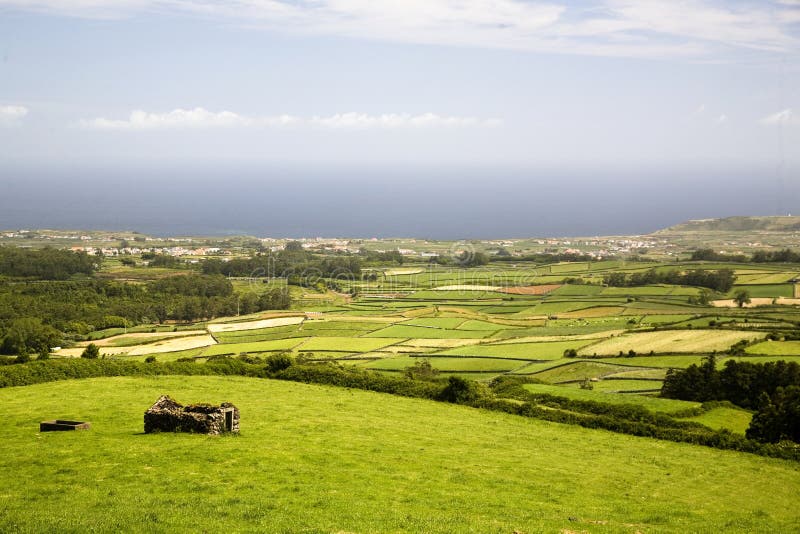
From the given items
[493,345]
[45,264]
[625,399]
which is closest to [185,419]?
[625,399]

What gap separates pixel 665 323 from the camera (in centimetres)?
6562

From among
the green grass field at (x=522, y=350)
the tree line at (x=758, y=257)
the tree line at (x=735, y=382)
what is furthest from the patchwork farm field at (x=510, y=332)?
the tree line at (x=758, y=257)

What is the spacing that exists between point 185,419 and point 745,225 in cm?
17788

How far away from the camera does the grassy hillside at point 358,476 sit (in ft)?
49.3

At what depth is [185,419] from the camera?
72.5 feet

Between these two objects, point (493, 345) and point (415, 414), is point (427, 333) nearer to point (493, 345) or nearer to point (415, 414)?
point (493, 345)

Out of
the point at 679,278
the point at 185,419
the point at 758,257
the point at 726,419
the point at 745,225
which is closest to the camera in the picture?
the point at 185,419

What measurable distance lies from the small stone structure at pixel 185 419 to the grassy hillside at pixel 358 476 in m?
0.62

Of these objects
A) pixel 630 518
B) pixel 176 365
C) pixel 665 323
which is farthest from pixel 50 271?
pixel 630 518

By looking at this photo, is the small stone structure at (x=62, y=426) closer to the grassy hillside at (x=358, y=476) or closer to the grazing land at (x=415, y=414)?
the grazing land at (x=415, y=414)

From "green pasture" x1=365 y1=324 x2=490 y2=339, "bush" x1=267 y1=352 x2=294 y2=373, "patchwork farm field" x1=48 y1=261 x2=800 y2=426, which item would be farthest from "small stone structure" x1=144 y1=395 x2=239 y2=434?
"green pasture" x1=365 y1=324 x2=490 y2=339

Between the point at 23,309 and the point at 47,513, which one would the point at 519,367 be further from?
the point at 23,309

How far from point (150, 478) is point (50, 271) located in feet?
311

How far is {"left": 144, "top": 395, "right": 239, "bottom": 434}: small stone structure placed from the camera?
2205 cm
